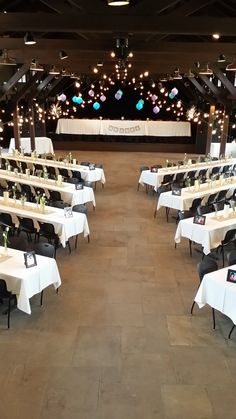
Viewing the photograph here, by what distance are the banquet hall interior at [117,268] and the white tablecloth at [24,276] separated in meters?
0.02

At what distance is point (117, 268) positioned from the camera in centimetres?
835

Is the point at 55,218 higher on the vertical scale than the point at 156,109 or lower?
lower

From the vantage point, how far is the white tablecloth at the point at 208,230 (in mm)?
8422

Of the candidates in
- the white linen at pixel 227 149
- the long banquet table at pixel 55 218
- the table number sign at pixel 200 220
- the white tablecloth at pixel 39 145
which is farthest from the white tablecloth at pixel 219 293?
the white tablecloth at pixel 39 145

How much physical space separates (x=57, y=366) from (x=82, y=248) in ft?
13.6

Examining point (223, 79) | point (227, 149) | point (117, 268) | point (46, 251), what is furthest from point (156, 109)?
point (46, 251)

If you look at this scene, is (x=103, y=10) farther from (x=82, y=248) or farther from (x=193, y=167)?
(x=193, y=167)

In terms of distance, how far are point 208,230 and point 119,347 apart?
3.51 metres

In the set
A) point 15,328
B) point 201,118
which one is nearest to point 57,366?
point 15,328

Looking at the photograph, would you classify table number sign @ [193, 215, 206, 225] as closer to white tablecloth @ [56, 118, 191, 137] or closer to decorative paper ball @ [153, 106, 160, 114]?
white tablecloth @ [56, 118, 191, 137]

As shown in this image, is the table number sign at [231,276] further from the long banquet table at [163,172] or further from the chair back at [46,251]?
the long banquet table at [163,172]

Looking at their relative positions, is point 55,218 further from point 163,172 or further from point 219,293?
point 163,172

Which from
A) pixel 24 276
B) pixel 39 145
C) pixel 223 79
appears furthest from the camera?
pixel 39 145

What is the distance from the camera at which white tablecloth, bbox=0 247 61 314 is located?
6.30 m
